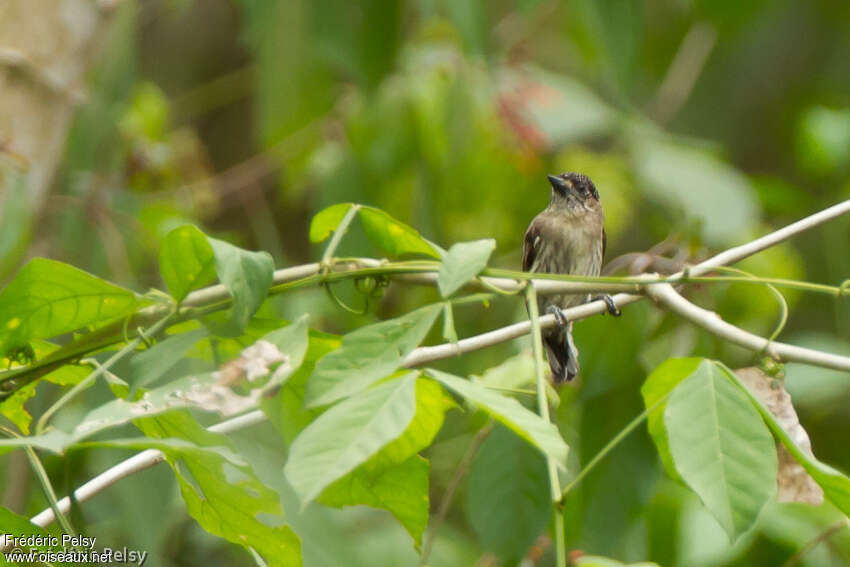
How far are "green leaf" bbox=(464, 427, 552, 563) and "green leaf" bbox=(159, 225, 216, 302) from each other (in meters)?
0.88

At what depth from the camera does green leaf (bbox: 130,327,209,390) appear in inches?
60.4

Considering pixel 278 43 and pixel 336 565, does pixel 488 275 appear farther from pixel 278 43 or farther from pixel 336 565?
pixel 278 43

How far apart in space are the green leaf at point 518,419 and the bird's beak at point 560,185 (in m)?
2.86

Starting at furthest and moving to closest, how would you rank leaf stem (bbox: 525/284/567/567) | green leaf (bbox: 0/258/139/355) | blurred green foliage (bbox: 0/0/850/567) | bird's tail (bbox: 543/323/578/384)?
bird's tail (bbox: 543/323/578/384) → blurred green foliage (bbox: 0/0/850/567) → green leaf (bbox: 0/258/139/355) → leaf stem (bbox: 525/284/567/567)

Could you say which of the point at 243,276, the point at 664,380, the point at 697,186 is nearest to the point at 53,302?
the point at 243,276

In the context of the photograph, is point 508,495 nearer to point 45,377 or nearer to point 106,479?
point 106,479

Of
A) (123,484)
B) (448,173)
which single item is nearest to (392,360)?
(123,484)

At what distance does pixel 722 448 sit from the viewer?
1.43 metres

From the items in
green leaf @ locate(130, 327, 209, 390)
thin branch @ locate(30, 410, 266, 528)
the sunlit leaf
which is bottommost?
the sunlit leaf

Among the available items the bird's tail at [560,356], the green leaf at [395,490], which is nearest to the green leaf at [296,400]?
the green leaf at [395,490]

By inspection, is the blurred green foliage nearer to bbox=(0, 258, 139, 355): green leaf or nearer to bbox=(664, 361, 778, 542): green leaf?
bbox=(0, 258, 139, 355): green leaf

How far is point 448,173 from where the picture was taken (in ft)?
14.4

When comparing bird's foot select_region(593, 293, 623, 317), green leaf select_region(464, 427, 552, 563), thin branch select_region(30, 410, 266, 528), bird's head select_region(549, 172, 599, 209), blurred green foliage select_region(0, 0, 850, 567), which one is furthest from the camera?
bird's head select_region(549, 172, 599, 209)

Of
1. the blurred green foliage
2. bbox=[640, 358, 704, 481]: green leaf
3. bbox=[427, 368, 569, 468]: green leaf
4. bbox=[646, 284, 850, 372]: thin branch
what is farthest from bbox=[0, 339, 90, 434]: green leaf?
bbox=[646, 284, 850, 372]: thin branch
